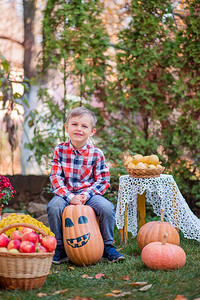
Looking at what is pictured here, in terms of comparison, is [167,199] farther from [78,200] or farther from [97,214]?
[78,200]

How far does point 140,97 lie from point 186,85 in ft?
2.26

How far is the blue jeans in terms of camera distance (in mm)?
3363

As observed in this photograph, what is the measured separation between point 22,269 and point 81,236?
2.83 ft

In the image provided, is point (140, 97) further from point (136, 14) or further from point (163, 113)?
point (136, 14)

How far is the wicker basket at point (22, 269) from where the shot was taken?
93.8 inches

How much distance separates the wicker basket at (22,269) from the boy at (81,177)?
3.04ft

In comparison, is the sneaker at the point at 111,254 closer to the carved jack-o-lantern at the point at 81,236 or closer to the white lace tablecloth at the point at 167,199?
the carved jack-o-lantern at the point at 81,236

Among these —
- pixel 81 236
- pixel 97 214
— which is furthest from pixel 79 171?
pixel 81 236

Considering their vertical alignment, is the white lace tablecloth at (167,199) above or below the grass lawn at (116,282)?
above

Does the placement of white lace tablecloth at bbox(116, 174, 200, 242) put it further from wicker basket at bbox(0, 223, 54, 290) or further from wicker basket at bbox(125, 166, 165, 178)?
wicker basket at bbox(0, 223, 54, 290)

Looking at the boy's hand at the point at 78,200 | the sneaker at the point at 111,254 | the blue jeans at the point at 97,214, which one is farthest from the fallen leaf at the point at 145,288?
the boy's hand at the point at 78,200

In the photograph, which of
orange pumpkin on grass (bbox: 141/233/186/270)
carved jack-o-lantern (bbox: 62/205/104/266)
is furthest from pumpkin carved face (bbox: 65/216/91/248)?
orange pumpkin on grass (bbox: 141/233/186/270)

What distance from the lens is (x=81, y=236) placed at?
10.5 feet

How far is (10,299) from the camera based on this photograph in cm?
225
